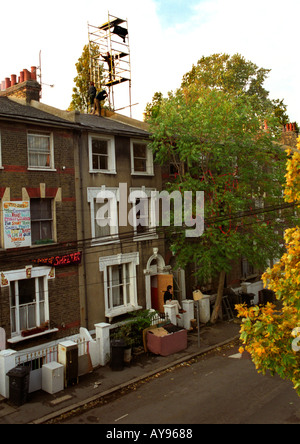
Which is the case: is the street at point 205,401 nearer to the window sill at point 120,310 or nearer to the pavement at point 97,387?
the pavement at point 97,387

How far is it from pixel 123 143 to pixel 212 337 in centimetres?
1077

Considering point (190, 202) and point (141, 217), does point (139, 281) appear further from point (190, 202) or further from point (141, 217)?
point (190, 202)

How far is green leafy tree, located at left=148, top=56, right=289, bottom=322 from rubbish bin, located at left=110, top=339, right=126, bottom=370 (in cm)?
563

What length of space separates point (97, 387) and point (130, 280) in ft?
20.8

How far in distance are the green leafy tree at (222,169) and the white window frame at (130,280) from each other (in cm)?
228

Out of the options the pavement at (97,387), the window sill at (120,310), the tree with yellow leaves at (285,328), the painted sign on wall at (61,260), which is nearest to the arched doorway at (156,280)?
the window sill at (120,310)

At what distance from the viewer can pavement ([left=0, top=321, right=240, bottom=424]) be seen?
471 inches

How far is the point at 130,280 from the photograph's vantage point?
19281mm

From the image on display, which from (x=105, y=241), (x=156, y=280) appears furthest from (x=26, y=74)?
(x=156, y=280)

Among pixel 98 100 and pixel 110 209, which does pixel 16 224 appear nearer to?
pixel 110 209

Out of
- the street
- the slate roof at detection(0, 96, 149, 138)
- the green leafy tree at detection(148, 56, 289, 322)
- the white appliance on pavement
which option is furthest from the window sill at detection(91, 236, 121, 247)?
the street

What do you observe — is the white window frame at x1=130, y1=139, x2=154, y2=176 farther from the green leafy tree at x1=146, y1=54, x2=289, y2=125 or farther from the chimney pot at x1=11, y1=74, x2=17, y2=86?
the green leafy tree at x1=146, y1=54, x2=289, y2=125
